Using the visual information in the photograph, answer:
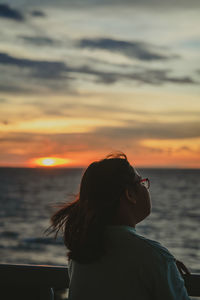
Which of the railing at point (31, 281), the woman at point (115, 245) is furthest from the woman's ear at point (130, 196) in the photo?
the railing at point (31, 281)

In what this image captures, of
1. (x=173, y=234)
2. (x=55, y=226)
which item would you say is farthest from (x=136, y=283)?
(x=173, y=234)

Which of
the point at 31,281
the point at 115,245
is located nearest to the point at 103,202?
the point at 115,245

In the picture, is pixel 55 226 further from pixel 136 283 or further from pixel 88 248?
pixel 136 283

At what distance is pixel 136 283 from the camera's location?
1443 mm

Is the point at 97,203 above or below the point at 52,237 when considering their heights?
above

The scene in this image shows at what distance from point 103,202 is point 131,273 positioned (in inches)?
10.1

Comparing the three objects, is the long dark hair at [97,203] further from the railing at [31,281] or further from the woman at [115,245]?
the railing at [31,281]

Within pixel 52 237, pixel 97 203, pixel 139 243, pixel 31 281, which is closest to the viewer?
pixel 139 243

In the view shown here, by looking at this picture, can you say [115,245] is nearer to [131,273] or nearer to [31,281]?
[131,273]

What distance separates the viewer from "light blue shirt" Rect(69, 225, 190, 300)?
1.40 metres

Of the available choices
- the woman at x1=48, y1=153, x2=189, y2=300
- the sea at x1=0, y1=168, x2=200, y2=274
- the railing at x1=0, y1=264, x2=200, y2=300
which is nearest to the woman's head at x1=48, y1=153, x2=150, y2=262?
the woman at x1=48, y1=153, x2=189, y2=300

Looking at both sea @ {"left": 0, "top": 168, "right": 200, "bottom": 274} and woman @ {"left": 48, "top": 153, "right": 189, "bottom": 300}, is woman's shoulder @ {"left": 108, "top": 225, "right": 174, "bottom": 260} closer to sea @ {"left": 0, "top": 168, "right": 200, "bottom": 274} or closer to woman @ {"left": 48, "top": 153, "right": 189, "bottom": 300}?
woman @ {"left": 48, "top": 153, "right": 189, "bottom": 300}

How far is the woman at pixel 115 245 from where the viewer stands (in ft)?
4.64

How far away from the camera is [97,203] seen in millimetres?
1545
